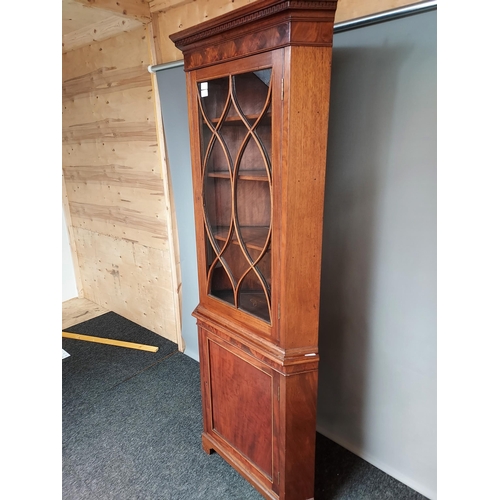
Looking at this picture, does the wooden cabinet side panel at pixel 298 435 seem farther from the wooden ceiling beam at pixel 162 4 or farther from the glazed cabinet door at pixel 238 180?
the wooden ceiling beam at pixel 162 4

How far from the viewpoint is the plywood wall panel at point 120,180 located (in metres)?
2.39

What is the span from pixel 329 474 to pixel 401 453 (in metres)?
0.33

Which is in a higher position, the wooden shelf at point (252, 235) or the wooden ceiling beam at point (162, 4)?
Result: the wooden ceiling beam at point (162, 4)

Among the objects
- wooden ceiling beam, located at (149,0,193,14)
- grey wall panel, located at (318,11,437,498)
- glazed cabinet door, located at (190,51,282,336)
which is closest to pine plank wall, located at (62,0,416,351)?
wooden ceiling beam, located at (149,0,193,14)

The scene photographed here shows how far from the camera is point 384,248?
1.47m

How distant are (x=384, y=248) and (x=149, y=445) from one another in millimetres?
1480

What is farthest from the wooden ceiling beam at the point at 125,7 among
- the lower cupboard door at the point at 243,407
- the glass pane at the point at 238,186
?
the lower cupboard door at the point at 243,407

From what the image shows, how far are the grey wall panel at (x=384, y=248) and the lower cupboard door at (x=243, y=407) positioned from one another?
1.43 feet

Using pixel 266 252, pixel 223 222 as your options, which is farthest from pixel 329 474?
pixel 223 222

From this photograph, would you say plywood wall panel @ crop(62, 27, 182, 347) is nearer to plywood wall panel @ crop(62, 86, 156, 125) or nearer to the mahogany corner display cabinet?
plywood wall panel @ crop(62, 86, 156, 125)

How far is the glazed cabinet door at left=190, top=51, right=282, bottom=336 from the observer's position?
1.19 metres

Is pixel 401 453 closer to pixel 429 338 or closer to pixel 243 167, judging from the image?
pixel 429 338

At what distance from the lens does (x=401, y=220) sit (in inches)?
55.2

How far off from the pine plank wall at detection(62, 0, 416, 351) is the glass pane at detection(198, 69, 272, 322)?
0.75 m
